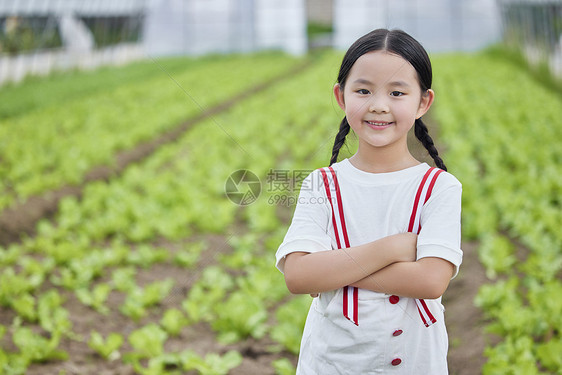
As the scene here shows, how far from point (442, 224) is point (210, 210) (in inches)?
169

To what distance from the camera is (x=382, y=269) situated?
1202 millimetres

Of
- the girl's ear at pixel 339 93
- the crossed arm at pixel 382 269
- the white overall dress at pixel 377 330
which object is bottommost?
the white overall dress at pixel 377 330

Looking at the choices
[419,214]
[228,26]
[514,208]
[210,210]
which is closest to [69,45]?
[228,26]

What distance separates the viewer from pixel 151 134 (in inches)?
352

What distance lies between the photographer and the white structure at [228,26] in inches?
966

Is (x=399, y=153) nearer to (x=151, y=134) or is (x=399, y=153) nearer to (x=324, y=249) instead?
(x=324, y=249)

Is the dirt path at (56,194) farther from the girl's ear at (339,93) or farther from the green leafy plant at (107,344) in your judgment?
the green leafy plant at (107,344)

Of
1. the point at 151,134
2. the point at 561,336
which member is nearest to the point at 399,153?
the point at 561,336

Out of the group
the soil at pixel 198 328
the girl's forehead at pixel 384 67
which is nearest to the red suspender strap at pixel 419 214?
the girl's forehead at pixel 384 67

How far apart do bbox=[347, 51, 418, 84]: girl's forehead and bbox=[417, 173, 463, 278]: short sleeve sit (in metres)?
0.24

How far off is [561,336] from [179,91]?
11014mm

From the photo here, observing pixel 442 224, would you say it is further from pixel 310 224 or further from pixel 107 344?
pixel 107 344

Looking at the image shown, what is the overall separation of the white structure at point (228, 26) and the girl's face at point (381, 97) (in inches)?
944

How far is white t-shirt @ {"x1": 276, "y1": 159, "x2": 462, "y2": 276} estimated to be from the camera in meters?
1.22
